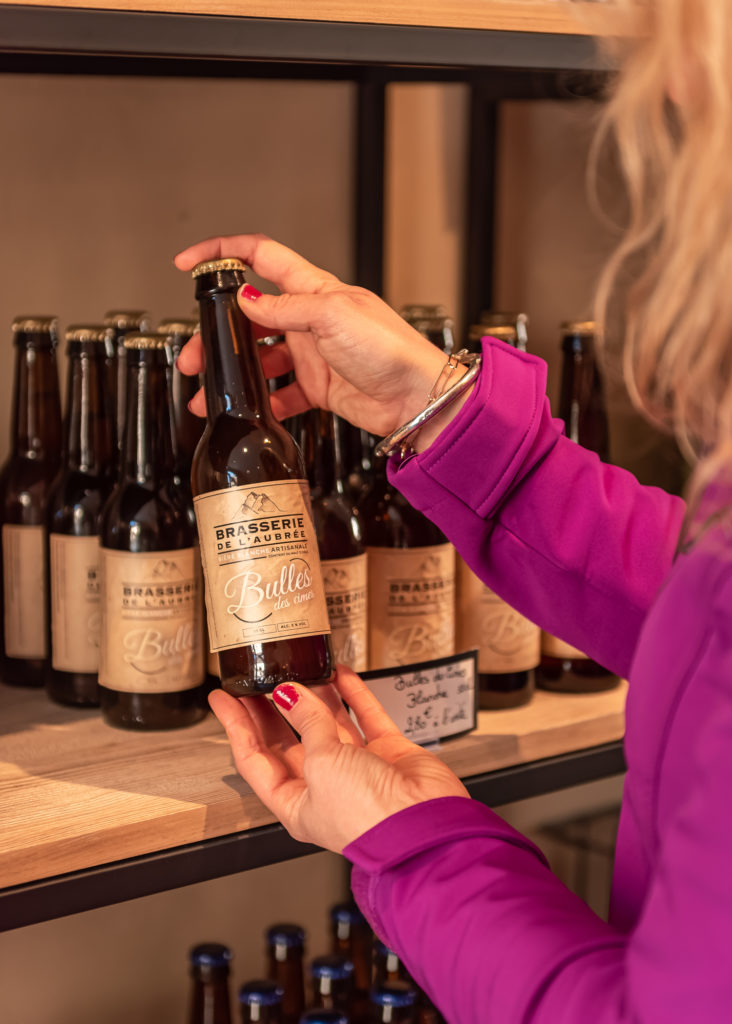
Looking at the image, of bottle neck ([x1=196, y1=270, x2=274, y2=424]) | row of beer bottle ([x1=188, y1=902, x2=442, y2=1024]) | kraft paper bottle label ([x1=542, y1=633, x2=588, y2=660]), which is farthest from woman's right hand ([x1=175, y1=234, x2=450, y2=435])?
row of beer bottle ([x1=188, y1=902, x2=442, y2=1024])

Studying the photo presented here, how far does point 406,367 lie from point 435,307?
293 mm

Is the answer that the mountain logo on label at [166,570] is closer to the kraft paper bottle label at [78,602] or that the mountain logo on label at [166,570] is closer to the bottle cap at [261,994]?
the kraft paper bottle label at [78,602]

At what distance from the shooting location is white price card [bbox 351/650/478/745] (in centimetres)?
92

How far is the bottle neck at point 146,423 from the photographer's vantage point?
949 mm

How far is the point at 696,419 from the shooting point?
549 mm

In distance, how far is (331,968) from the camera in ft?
3.69

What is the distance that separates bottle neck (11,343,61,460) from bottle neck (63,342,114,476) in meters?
0.04

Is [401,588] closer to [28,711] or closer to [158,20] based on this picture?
[28,711]

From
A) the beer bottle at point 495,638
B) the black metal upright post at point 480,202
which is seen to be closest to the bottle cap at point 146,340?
the beer bottle at point 495,638

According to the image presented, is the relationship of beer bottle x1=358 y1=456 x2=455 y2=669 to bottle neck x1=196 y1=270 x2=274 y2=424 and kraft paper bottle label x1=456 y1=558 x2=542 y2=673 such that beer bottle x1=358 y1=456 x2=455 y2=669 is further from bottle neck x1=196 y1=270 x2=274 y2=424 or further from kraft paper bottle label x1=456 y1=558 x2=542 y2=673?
bottle neck x1=196 y1=270 x2=274 y2=424

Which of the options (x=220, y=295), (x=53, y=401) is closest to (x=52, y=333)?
(x=53, y=401)

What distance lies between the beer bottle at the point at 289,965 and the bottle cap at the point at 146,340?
2.28 feet

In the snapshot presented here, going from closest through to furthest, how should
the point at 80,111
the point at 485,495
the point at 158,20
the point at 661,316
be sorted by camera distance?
the point at 661,316
the point at 158,20
the point at 485,495
the point at 80,111

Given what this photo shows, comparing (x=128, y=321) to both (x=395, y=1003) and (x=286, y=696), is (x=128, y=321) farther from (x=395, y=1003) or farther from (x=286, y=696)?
(x=395, y=1003)
